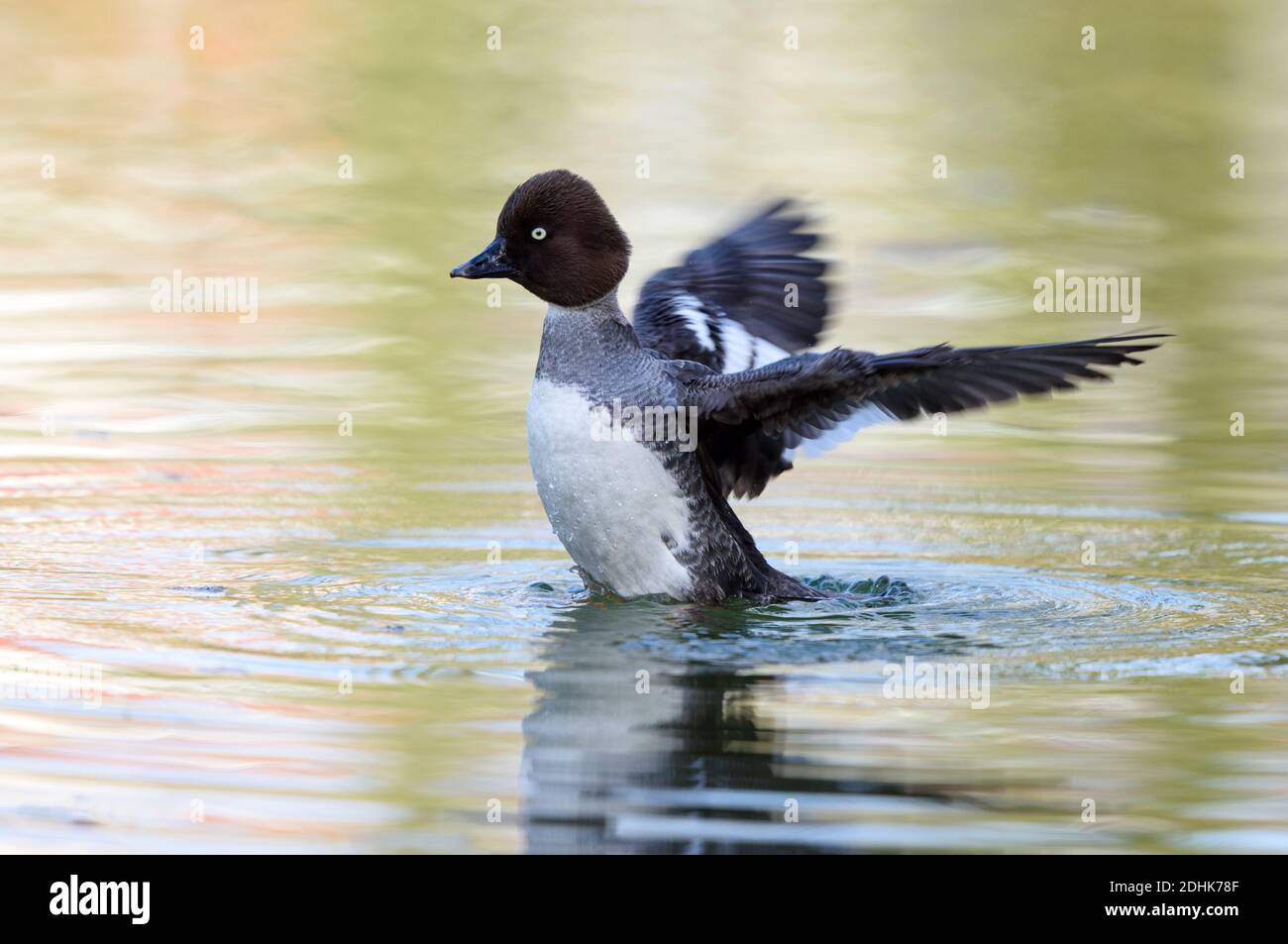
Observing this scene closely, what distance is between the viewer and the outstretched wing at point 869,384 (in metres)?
7.04

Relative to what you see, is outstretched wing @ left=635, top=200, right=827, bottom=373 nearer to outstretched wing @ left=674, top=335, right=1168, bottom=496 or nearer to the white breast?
outstretched wing @ left=674, top=335, right=1168, bottom=496

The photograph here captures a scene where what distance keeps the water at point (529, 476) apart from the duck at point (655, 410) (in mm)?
273

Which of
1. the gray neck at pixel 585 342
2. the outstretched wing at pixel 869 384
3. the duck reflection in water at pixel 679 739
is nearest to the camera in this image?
the duck reflection in water at pixel 679 739

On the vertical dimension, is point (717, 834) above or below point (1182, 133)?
below

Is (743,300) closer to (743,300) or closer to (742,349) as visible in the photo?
(743,300)

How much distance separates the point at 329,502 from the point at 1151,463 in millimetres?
4867

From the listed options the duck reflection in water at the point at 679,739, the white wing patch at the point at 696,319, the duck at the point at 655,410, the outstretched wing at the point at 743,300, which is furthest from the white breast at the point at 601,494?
the white wing patch at the point at 696,319

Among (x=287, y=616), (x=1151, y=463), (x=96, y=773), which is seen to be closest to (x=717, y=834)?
(x=96, y=773)

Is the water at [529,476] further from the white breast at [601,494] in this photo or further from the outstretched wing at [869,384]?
the outstretched wing at [869,384]

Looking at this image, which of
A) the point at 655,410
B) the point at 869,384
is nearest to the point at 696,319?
the point at 655,410

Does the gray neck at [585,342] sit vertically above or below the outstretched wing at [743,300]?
below

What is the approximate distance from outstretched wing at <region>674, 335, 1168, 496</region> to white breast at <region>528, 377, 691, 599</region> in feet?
1.31

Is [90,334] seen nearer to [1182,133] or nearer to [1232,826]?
[1232,826]

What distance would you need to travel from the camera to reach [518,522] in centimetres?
996
